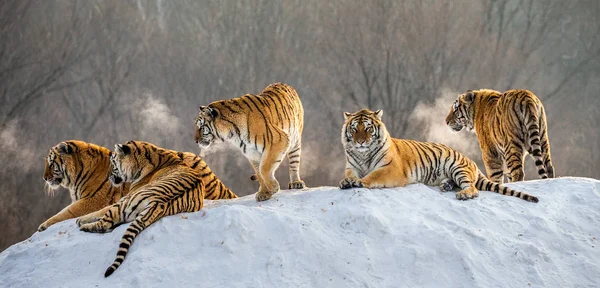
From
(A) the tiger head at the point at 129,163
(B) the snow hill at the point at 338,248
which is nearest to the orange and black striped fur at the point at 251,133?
(B) the snow hill at the point at 338,248

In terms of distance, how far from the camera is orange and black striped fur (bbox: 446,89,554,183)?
29.8 ft

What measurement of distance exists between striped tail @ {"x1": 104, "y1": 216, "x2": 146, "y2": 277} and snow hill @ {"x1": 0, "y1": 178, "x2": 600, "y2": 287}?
6 cm

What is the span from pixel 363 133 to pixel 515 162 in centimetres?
294

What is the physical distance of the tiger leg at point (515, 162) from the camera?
919 cm

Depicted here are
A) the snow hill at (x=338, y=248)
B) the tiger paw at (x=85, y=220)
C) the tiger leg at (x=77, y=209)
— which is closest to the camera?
the snow hill at (x=338, y=248)

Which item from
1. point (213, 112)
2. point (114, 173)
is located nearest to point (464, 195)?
point (213, 112)

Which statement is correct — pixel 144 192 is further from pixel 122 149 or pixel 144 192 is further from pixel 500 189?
pixel 500 189

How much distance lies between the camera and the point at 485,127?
10.0 metres

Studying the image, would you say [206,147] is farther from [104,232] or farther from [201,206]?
[104,232]

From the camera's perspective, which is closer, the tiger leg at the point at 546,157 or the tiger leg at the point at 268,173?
the tiger leg at the point at 268,173

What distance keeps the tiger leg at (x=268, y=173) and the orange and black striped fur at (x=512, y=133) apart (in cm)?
A: 371

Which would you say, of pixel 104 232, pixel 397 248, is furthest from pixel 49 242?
pixel 397 248

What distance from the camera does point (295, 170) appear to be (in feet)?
28.5

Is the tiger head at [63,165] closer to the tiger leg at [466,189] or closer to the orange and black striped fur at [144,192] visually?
the orange and black striped fur at [144,192]
